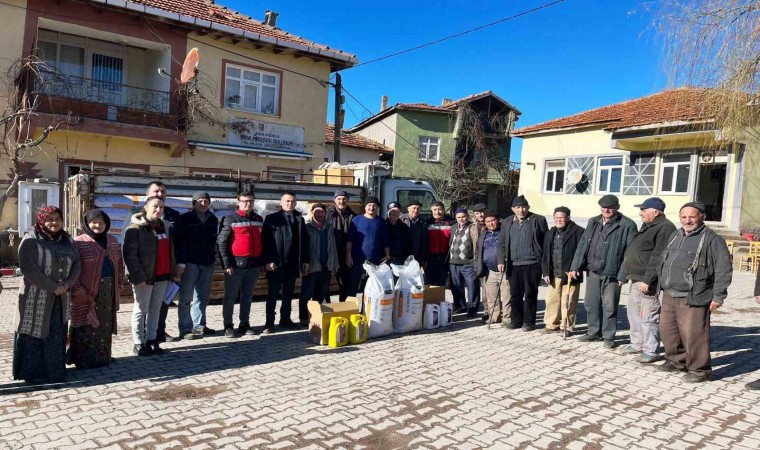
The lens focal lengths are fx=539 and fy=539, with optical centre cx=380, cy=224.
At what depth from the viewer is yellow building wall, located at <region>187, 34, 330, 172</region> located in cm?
1518

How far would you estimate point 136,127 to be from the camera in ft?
45.1

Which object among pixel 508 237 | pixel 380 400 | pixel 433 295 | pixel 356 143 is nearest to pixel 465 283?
pixel 433 295

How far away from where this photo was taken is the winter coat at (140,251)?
543 centimetres

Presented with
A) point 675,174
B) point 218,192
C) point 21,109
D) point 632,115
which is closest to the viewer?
point 218,192

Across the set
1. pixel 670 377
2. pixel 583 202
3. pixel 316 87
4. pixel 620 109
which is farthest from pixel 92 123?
pixel 620 109

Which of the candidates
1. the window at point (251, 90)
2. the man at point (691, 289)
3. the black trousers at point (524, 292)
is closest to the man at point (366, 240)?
the black trousers at point (524, 292)

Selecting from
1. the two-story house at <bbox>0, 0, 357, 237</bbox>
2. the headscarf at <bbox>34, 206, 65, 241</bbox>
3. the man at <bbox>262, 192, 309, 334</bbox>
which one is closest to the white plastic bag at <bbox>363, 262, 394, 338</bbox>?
the man at <bbox>262, 192, 309, 334</bbox>

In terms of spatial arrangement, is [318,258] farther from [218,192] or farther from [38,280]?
[38,280]

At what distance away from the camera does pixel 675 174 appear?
17.8 meters

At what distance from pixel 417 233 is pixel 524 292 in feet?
6.01

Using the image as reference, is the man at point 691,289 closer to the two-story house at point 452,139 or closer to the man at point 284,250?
the man at point 284,250

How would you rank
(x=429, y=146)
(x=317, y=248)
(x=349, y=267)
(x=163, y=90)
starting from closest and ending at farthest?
(x=317, y=248) < (x=349, y=267) < (x=163, y=90) < (x=429, y=146)

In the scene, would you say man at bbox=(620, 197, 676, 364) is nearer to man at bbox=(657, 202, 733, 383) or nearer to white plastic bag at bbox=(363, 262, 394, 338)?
man at bbox=(657, 202, 733, 383)

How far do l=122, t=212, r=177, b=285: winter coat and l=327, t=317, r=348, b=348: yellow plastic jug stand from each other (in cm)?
203
